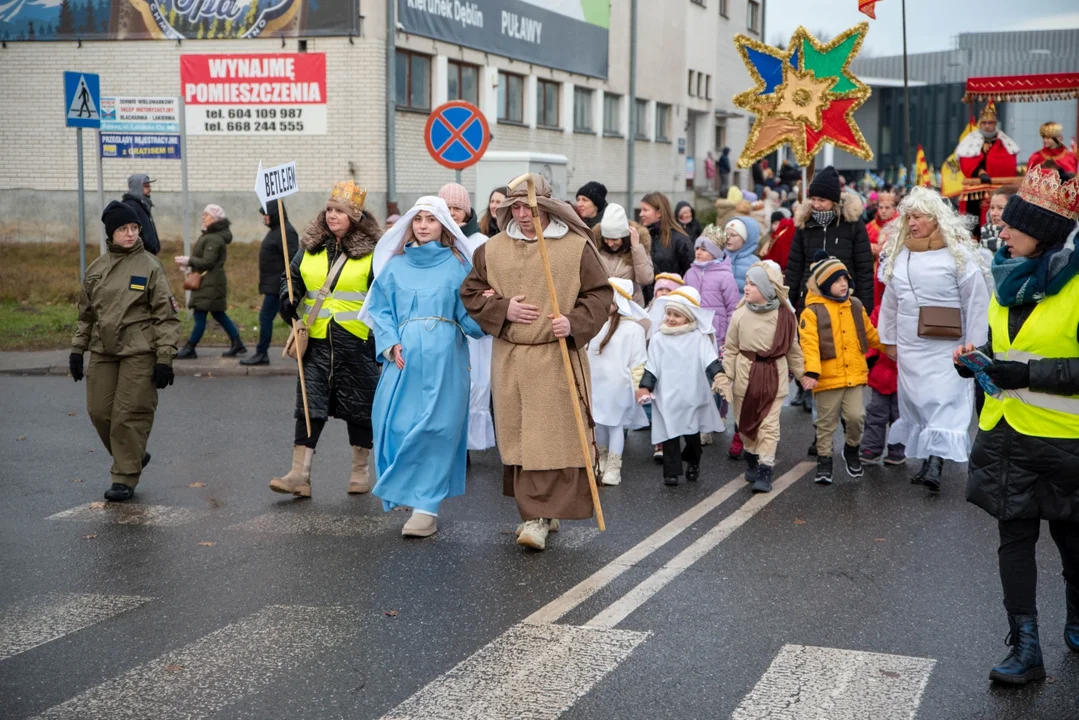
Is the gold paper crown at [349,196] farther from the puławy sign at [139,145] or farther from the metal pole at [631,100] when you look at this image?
the metal pole at [631,100]

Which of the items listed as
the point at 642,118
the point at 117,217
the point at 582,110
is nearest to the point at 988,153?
the point at 117,217

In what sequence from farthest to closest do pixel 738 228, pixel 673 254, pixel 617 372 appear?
pixel 738 228 → pixel 673 254 → pixel 617 372

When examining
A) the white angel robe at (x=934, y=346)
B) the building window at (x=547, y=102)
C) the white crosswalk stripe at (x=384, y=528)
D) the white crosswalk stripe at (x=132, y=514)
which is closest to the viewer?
the white crosswalk stripe at (x=384, y=528)

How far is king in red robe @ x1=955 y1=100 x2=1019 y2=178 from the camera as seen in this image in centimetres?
1762

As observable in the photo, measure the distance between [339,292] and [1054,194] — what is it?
4.64 metres

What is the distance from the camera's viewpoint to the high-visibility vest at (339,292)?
329 inches

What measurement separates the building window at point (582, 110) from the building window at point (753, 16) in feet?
61.0

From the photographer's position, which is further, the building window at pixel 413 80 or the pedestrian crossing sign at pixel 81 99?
the building window at pixel 413 80

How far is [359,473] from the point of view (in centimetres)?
866

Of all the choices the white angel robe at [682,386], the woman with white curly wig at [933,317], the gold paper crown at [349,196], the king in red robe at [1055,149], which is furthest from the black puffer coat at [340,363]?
the king in red robe at [1055,149]

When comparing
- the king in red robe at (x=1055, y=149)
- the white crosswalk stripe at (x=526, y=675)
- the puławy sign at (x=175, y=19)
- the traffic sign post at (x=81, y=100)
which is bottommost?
the white crosswalk stripe at (x=526, y=675)

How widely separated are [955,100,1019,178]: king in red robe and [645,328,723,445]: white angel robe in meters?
9.94

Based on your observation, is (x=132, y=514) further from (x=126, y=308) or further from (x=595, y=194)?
(x=595, y=194)

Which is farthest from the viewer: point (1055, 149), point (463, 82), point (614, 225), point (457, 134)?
point (463, 82)
